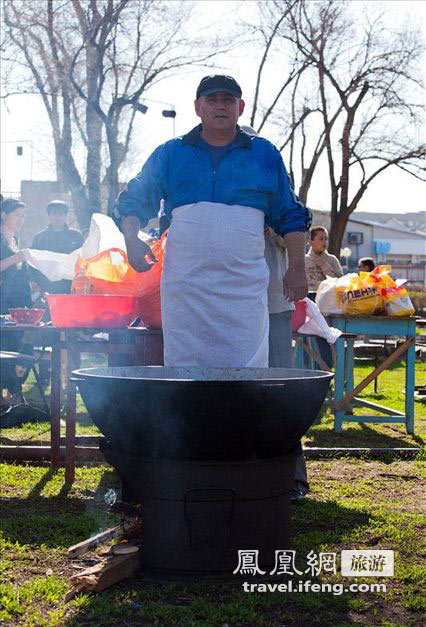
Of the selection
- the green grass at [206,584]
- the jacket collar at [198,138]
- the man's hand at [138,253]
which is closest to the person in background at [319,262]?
the green grass at [206,584]

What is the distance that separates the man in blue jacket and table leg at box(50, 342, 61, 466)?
147 centimetres

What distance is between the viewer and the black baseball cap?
3.96 m

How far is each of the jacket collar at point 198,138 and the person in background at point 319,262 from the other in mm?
6818

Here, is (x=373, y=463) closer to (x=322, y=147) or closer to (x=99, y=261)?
(x=99, y=261)

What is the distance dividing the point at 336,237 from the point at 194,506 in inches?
814

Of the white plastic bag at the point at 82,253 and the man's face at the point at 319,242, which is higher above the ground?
the man's face at the point at 319,242

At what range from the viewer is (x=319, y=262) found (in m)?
11.0

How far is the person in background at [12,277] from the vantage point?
8.10 meters

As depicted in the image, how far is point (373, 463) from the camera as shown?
6199mm

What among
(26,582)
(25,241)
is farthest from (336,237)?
(25,241)

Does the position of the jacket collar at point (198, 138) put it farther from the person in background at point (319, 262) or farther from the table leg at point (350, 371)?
the person in background at point (319, 262)

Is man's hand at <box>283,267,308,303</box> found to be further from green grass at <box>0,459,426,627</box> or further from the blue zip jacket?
green grass at <box>0,459,426,627</box>

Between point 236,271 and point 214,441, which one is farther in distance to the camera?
point 236,271

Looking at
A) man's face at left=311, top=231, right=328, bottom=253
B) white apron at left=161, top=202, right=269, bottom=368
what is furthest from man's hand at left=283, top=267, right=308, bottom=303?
man's face at left=311, top=231, right=328, bottom=253
